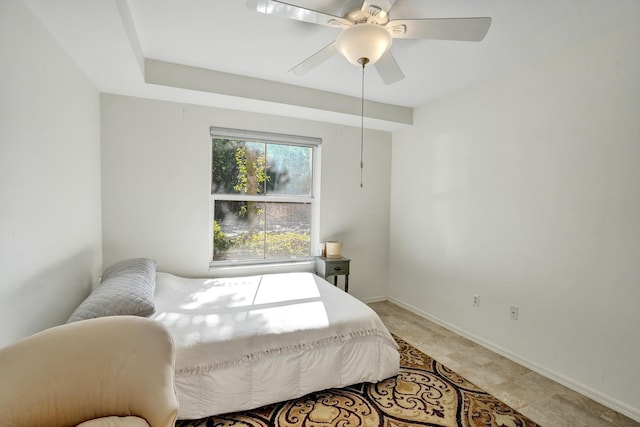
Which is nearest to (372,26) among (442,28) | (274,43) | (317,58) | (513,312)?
(442,28)

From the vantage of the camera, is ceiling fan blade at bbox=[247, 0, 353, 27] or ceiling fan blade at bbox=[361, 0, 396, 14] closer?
ceiling fan blade at bbox=[247, 0, 353, 27]

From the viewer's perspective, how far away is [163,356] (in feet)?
3.90

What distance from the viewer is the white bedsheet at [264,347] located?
5.57 feet

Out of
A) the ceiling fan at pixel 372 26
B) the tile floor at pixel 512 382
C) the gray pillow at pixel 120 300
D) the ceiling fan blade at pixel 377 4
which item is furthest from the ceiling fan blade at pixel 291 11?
the tile floor at pixel 512 382

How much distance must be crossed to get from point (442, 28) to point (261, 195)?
2.34 meters

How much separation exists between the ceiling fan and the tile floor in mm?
2243

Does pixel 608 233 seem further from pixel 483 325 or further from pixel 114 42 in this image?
pixel 114 42

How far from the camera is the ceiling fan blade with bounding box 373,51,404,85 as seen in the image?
75.4 inches

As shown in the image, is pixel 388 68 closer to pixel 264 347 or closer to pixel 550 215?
pixel 550 215

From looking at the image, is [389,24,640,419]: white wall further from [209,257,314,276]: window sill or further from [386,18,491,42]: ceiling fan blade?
[209,257,314,276]: window sill

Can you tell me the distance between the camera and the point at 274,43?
7.14 feet

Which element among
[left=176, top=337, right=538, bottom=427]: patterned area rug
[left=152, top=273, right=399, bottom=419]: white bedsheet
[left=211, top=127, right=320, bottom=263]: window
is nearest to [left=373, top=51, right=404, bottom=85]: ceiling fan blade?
[left=211, top=127, right=320, bottom=263]: window

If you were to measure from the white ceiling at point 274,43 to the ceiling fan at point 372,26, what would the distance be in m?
0.23

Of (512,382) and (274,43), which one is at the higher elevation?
(274,43)
